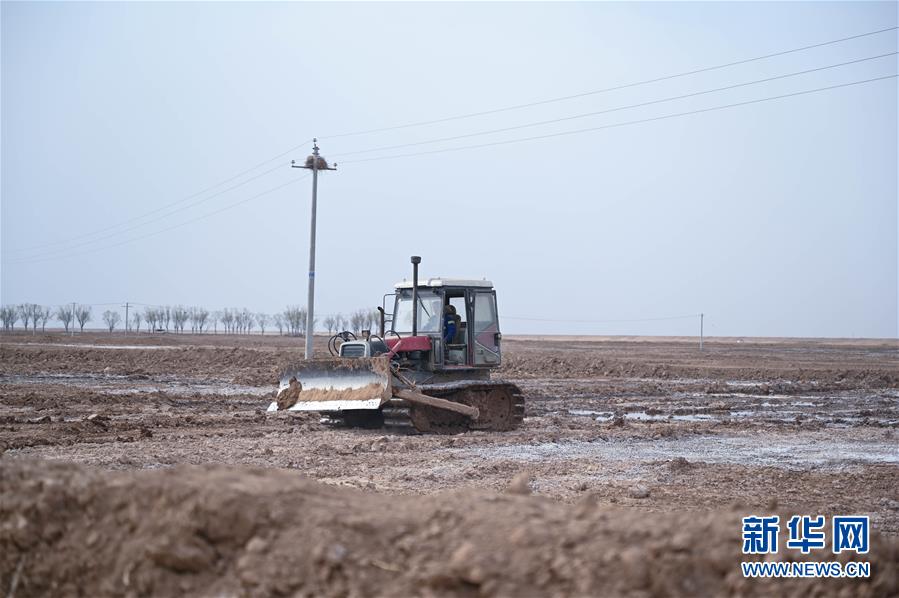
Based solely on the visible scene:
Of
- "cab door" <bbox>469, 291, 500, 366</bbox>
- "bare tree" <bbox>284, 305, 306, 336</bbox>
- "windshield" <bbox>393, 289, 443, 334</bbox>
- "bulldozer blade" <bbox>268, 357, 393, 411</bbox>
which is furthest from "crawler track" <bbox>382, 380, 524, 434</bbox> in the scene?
"bare tree" <bbox>284, 305, 306, 336</bbox>

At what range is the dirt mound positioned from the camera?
463 centimetres

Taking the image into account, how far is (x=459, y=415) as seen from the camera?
1761cm

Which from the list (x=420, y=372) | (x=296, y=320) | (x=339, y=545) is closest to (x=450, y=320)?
(x=420, y=372)

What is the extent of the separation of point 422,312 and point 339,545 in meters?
13.0

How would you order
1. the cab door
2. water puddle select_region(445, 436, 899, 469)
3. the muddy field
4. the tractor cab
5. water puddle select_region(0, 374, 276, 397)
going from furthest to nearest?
water puddle select_region(0, 374, 276, 397)
the cab door
the tractor cab
water puddle select_region(445, 436, 899, 469)
the muddy field

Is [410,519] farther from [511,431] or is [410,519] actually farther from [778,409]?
[778,409]

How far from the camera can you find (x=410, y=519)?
5.10m

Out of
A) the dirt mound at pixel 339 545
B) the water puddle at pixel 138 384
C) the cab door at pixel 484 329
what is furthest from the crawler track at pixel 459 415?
the dirt mound at pixel 339 545

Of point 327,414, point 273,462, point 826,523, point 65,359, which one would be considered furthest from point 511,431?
point 65,359

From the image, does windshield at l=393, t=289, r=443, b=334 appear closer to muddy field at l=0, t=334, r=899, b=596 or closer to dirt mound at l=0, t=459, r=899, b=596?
muddy field at l=0, t=334, r=899, b=596

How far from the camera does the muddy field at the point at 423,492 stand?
4742mm

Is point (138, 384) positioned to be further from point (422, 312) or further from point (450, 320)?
point (450, 320)

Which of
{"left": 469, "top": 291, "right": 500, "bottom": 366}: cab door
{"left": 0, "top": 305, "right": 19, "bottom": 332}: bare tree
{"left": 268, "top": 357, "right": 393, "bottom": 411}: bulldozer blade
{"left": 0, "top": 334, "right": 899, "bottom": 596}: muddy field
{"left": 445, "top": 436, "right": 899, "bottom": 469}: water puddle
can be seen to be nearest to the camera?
{"left": 0, "top": 334, "right": 899, "bottom": 596}: muddy field

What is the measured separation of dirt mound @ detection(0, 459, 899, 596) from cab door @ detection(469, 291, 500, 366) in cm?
1214
